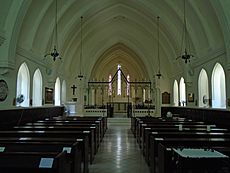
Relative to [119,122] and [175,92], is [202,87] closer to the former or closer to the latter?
[175,92]

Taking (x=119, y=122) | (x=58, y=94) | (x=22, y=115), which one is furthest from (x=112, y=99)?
(x=22, y=115)

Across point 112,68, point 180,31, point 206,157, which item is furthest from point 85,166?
point 112,68

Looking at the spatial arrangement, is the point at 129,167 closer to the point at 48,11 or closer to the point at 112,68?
the point at 48,11

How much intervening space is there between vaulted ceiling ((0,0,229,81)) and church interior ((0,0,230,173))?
0.06m

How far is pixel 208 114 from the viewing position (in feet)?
39.8

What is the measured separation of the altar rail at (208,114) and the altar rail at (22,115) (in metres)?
8.44

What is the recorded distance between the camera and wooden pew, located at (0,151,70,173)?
306 centimetres

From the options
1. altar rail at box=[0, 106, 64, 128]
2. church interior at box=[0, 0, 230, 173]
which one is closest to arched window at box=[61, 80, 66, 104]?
church interior at box=[0, 0, 230, 173]

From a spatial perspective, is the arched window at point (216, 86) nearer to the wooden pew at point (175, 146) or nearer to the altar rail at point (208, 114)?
the altar rail at point (208, 114)

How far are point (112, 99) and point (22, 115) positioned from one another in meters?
17.3

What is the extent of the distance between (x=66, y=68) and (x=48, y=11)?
717 cm

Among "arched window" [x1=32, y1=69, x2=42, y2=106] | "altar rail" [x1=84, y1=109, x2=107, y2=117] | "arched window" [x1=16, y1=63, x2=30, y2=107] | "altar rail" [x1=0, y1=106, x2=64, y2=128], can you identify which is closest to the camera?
"altar rail" [x1=0, y1=106, x2=64, y2=128]

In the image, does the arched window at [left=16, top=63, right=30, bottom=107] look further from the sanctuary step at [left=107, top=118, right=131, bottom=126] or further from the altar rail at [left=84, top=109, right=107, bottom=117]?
the altar rail at [left=84, top=109, right=107, bottom=117]

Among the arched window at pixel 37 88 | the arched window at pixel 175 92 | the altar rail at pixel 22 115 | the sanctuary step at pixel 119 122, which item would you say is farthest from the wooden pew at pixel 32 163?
the arched window at pixel 175 92
